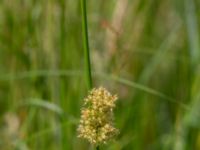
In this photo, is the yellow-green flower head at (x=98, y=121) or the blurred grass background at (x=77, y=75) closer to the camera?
the yellow-green flower head at (x=98, y=121)

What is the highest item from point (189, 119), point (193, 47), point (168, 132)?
point (193, 47)

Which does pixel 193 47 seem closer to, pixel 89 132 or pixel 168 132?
pixel 168 132

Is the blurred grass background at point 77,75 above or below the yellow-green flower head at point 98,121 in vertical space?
below

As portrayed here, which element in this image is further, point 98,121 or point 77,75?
point 77,75

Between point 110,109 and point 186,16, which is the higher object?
point 110,109

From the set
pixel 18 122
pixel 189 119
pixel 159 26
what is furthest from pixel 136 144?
pixel 159 26

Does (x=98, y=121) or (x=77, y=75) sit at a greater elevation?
(x=98, y=121)
